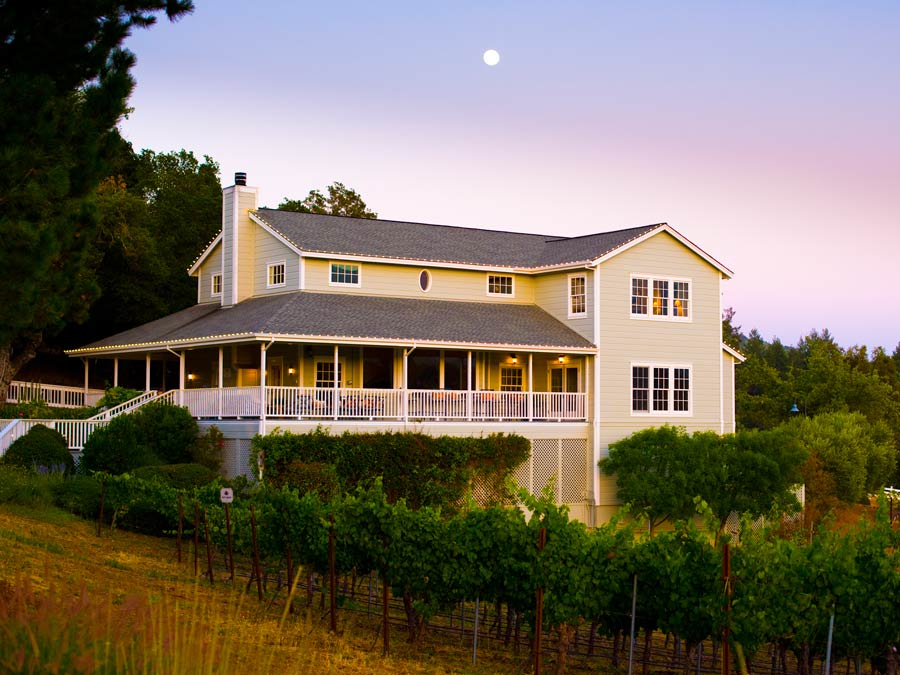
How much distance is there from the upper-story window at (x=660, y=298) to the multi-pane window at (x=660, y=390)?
5.62 feet

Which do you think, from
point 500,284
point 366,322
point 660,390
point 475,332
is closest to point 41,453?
point 366,322

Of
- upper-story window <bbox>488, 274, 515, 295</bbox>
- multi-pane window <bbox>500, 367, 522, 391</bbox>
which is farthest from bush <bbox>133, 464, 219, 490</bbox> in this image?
upper-story window <bbox>488, 274, 515, 295</bbox>

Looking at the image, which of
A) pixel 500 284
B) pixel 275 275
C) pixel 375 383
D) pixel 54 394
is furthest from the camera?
pixel 54 394

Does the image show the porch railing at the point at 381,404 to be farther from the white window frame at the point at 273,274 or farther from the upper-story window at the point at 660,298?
the white window frame at the point at 273,274

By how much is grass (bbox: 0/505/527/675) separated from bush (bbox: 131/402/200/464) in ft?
17.7

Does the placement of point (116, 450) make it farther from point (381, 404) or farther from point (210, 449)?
point (381, 404)

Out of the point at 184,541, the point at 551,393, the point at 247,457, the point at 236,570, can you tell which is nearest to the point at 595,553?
the point at 236,570

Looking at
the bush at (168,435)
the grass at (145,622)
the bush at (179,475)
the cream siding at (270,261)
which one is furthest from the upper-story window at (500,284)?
the grass at (145,622)

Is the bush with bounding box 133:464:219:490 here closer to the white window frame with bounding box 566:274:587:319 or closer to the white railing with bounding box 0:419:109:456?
the white railing with bounding box 0:419:109:456

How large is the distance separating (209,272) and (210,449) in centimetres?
1057

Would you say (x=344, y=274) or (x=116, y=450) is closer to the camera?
(x=116, y=450)

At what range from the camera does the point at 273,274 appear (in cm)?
3656

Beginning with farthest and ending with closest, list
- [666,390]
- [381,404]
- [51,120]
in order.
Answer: [666,390] < [381,404] < [51,120]

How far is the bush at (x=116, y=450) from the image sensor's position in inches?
1170
